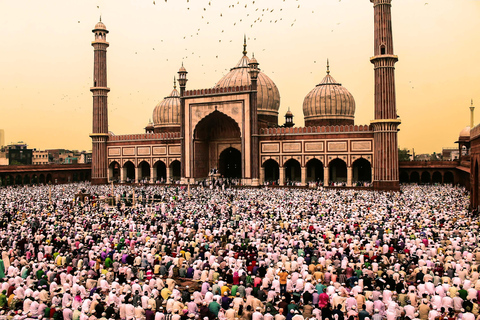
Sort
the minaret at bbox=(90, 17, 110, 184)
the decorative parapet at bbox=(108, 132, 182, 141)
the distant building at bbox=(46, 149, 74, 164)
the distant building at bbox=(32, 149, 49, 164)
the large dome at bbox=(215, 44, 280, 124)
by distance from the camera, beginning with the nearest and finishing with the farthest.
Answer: the decorative parapet at bbox=(108, 132, 182, 141) < the minaret at bbox=(90, 17, 110, 184) < the large dome at bbox=(215, 44, 280, 124) < the distant building at bbox=(32, 149, 49, 164) < the distant building at bbox=(46, 149, 74, 164)

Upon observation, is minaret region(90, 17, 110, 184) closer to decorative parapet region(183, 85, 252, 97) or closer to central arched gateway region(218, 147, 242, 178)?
decorative parapet region(183, 85, 252, 97)

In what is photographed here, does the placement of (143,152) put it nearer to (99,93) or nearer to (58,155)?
(99,93)

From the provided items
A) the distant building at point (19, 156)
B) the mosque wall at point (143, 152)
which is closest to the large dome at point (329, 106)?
the mosque wall at point (143, 152)

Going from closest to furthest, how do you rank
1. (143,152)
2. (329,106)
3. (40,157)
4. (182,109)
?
(182,109), (329,106), (143,152), (40,157)

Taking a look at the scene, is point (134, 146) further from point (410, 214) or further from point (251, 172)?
point (410, 214)

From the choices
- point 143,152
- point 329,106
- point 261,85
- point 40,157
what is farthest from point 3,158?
point 329,106

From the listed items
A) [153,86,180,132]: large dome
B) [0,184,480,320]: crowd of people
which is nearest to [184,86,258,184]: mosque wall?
[153,86,180,132]: large dome
